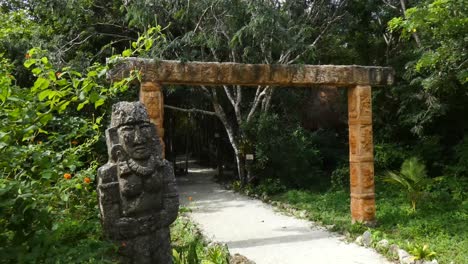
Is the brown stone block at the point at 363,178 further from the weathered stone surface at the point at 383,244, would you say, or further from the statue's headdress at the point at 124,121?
the statue's headdress at the point at 124,121

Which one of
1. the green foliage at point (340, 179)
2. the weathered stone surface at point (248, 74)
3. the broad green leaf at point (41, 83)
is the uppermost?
the weathered stone surface at point (248, 74)

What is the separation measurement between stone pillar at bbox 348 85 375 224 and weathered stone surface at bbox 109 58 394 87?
0.28 meters

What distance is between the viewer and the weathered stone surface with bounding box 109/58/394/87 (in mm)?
5809

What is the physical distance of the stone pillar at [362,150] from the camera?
6.94 m

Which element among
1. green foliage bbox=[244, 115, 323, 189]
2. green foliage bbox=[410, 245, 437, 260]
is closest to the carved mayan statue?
green foliage bbox=[410, 245, 437, 260]

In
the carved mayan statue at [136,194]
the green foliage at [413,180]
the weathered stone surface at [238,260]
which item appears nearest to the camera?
the carved mayan statue at [136,194]

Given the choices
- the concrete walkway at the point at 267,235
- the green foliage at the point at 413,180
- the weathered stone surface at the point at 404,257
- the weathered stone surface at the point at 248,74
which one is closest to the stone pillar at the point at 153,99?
the weathered stone surface at the point at 248,74

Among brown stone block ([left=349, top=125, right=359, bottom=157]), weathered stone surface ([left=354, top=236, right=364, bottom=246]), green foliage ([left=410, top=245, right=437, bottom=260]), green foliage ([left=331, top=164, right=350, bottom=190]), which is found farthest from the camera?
green foliage ([left=331, top=164, right=350, bottom=190])

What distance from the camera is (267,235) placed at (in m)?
7.22

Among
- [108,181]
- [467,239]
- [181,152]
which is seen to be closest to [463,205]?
[467,239]

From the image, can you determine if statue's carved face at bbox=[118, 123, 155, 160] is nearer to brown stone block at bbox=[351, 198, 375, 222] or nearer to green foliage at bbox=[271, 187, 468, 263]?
green foliage at bbox=[271, 187, 468, 263]

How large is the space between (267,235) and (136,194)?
3952 millimetres

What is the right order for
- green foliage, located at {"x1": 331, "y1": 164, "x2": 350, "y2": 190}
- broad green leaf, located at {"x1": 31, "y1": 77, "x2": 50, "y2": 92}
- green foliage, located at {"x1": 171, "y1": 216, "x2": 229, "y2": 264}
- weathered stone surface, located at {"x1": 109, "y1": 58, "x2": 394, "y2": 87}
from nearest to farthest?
broad green leaf, located at {"x1": 31, "y1": 77, "x2": 50, "y2": 92}, green foliage, located at {"x1": 171, "y1": 216, "x2": 229, "y2": 264}, weathered stone surface, located at {"x1": 109, "y1": 58, "x2": 394, "y2": 87}, green foliage, located at {"x1": 331, "y1": 164, "x2": 350, "y2": 190}

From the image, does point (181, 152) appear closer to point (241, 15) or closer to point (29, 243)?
point (241, 15)
